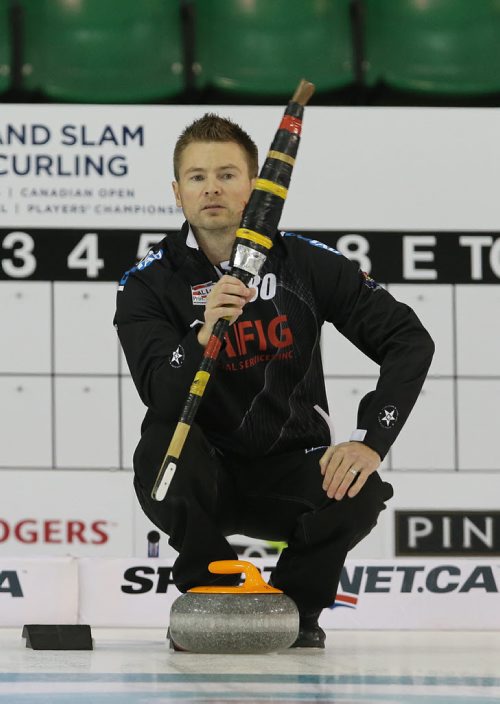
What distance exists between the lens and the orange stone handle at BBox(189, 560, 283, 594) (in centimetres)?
217

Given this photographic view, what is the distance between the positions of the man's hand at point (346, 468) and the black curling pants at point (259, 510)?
0.20 feet

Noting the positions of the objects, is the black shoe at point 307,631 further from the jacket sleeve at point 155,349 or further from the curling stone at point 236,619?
the jacket sleeve at point 155,349

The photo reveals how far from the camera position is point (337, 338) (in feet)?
12.4

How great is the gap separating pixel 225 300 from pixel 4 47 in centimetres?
209

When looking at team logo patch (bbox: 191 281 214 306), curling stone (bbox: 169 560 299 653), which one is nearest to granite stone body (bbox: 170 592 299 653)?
curling stone (bbox: 169 560 299 653)

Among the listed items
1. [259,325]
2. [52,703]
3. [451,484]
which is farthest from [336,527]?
[451,484]

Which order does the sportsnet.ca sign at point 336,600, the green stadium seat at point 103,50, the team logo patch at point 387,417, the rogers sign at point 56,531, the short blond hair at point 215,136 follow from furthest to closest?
the green stadium seat at point 103,50, the rogers sign at point 56,531, the sportsnet.ca sign at point 336,600, the short blond hair at point 215,136, the team logo patch at point 387,417

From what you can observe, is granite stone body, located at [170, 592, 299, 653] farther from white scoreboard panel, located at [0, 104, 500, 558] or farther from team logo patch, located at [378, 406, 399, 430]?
white scoreboard panel, located at [0, 104, 500, 558]

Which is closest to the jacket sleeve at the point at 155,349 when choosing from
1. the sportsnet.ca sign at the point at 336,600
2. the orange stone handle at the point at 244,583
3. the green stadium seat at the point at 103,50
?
the orange stone handle at the point at 244,583

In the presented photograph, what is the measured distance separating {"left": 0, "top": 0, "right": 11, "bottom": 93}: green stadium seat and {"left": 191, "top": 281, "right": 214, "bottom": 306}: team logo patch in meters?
1.70

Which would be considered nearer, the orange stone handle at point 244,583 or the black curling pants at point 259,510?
the orange stone handle at point 244,583

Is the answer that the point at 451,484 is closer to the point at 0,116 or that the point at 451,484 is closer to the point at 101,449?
the point at 101,449

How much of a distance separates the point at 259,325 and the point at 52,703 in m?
1.10

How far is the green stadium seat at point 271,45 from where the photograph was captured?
12.7 feet
